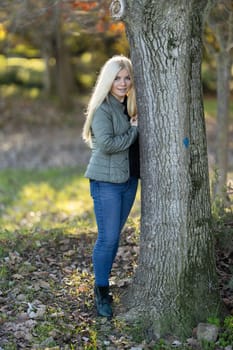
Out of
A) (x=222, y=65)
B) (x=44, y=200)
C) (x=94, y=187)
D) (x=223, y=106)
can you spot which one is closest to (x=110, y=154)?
(x=94, y=187)

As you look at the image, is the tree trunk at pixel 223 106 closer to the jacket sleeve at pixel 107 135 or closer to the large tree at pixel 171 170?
the large tree at pixel 171 170

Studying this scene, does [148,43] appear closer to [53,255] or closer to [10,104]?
[53,255]

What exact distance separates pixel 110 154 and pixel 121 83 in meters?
0.60

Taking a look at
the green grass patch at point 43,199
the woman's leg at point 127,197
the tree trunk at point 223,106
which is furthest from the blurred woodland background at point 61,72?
the woman's leg at point 127,197

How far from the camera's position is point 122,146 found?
509cm

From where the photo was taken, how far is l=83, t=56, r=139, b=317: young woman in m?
5.12

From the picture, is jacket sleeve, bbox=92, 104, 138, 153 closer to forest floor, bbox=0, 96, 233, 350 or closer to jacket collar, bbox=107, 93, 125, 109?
jacket collar, bbox=107, 93, 125, 109

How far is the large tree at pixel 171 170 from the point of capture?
4812 millimetres

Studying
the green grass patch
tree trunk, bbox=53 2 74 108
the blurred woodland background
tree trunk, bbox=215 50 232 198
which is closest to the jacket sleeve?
the blurred woodland background

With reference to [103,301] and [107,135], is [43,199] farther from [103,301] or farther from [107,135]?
[107,135]

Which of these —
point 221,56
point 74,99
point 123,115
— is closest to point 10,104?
point 74,99

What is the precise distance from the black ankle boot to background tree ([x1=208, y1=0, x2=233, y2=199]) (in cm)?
325

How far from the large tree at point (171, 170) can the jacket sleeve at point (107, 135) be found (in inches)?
4.7

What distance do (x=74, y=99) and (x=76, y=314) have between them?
20.9 metres
